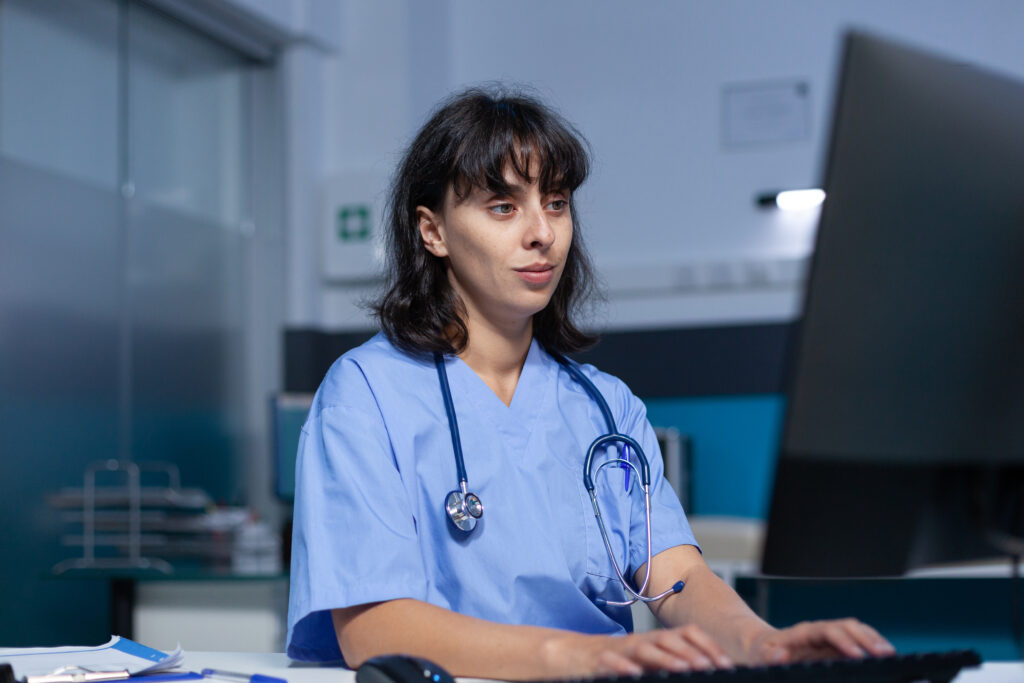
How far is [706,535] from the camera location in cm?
282

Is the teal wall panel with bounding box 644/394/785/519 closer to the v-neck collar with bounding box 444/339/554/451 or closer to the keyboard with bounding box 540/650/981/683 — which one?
the v-neck collar with bounding box 444/339/554/451

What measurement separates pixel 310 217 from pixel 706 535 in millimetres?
2056

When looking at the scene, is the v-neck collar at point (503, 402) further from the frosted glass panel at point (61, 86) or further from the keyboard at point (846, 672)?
the frosted glass panel at point (61, 86)

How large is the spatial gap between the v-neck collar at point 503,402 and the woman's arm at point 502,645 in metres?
0.25

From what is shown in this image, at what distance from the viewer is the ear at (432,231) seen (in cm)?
127

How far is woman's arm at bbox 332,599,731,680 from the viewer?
742 mm

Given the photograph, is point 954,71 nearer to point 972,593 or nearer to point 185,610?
point 972,593

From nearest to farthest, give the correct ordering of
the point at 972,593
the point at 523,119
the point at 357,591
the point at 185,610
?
the point at 357,591, the point at 523,119, the point at 972,593, the point at 185,610

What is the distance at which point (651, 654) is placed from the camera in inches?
29.0

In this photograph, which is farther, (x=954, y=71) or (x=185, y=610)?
(x=185, y=610)

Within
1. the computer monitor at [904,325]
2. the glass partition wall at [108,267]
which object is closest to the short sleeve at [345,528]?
the computer monitor at [904,325]

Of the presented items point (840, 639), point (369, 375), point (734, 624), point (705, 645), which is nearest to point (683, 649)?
point (705, 645)

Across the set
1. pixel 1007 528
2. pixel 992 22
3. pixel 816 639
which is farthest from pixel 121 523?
pixel 992 22

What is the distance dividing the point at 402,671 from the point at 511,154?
634 millimetres
